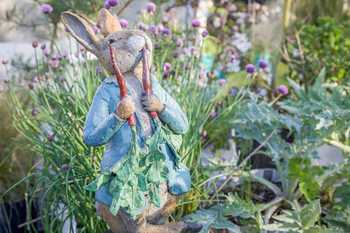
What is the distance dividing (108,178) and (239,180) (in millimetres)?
910

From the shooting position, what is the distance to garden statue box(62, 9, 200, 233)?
52.5 inches

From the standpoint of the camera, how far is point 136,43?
4.42 ft

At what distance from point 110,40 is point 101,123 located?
19 centimetres

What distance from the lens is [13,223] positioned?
2297mm

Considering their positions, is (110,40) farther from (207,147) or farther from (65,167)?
(207,147)

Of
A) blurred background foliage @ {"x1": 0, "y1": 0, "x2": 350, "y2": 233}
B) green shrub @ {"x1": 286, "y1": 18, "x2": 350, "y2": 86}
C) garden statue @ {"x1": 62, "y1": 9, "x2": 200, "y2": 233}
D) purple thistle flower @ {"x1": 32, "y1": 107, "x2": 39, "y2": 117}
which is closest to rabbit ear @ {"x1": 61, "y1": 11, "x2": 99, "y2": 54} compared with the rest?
garden statue @ {"x1": 62, "y1": 9, "x2": 200, "y2": 233}

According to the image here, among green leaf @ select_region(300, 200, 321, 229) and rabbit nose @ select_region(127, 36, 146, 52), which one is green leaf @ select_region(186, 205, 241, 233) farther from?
rabbit nose @ select_region(127, 36, 146, 52)

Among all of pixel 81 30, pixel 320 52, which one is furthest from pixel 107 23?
pixel 320 52

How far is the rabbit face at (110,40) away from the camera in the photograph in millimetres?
1349

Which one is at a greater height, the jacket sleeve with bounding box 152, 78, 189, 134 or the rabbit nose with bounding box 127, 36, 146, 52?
the rabbit nose with bounding box 127, 36, 146, 52

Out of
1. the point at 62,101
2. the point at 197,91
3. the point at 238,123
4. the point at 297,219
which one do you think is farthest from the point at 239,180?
the point at 62,101

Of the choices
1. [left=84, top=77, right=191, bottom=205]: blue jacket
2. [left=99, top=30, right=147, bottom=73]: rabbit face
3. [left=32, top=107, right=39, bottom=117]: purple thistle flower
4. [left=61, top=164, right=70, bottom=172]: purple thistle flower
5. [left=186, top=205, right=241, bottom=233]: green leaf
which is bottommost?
[left=186, top=205, right=241, bottom=233]: green leaf

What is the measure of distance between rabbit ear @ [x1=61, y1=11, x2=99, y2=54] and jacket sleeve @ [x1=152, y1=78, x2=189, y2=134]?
0.16 metres

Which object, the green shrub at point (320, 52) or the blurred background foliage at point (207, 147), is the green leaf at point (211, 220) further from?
the green shrub at point (320, 52)
